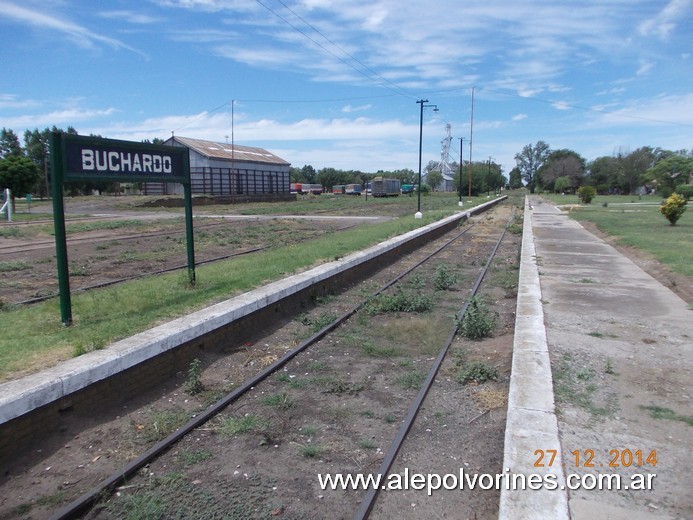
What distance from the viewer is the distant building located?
5975cm

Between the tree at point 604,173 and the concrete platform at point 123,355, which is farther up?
the tree at point 604,173

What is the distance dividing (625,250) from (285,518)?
16885 mm

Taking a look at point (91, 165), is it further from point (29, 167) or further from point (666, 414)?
point (29, 167)

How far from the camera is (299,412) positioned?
16.0 feet

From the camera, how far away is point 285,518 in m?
3.30

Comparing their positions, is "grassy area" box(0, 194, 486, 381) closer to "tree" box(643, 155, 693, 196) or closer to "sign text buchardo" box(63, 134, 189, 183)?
"sign text buchardo" box(63, 134, 189, 183)

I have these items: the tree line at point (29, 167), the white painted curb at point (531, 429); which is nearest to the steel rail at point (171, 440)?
the white painted curb at point (531, 429)

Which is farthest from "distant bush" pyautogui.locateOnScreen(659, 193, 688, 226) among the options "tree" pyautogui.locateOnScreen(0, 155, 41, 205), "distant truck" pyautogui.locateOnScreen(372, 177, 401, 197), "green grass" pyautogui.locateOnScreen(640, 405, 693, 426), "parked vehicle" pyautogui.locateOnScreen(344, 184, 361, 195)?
"parked vehicle" pyautogui.locateOnScreen(344, 184, 361, 195)

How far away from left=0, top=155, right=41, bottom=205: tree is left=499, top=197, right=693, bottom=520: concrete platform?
36.4 metres

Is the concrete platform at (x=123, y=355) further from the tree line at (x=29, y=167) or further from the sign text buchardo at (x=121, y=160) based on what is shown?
the tree line at (x=29, y=167)

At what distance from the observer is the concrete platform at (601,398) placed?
3.34 m

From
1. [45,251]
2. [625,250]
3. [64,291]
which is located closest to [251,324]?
[64,291]

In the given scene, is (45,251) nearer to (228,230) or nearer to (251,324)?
(228,230)

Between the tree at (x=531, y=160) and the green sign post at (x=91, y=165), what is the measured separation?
182 m
